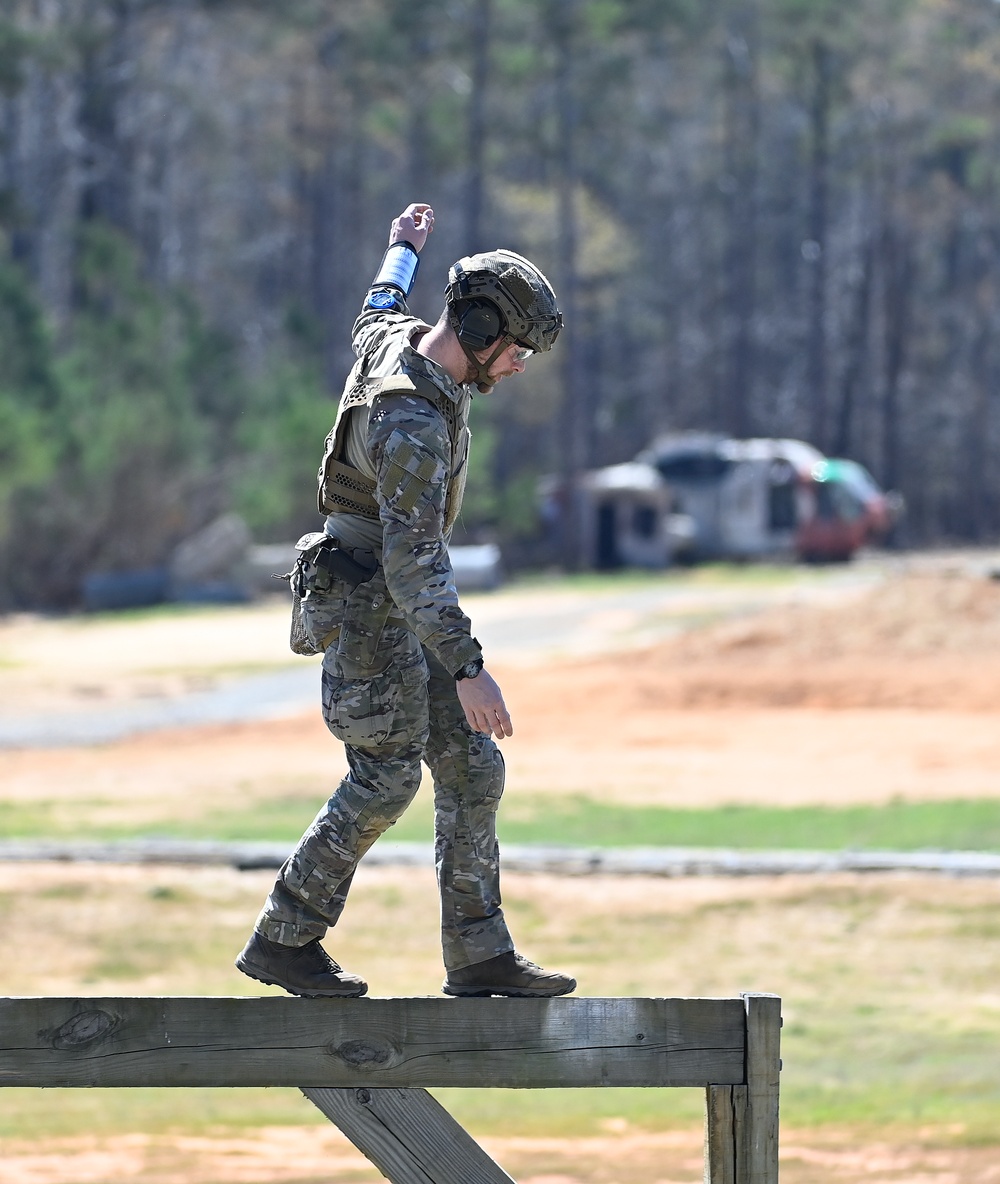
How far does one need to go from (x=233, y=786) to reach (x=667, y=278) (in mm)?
54466

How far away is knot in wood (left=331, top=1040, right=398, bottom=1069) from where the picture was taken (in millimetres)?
4262

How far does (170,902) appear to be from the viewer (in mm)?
12000

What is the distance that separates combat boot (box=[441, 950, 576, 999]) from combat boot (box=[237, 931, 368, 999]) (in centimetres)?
23

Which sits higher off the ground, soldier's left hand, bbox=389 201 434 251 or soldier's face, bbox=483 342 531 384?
soldier's left hand, bbox=389 201 434 251

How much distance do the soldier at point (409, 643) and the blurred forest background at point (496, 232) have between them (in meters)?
32.3

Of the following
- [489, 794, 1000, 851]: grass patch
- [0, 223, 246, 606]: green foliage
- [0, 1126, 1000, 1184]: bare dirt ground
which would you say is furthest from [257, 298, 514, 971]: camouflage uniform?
[0, 223, 246, 606]: green foliage

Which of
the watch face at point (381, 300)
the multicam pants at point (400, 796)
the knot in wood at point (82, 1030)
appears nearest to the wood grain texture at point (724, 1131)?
the multicam pants at point (400, 796)

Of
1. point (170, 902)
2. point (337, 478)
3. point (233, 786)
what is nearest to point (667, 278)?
point (233, 786)

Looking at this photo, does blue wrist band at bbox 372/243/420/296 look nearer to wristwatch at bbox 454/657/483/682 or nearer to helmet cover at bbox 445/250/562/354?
helmet cover at bbox 445/250/562/354

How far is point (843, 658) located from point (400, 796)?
73.2ft

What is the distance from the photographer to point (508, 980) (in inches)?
181

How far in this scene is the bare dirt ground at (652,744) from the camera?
25.5 feet

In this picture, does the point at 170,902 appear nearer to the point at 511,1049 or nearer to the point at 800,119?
the point at 511,1049

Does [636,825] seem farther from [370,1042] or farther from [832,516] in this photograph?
[832,516]
